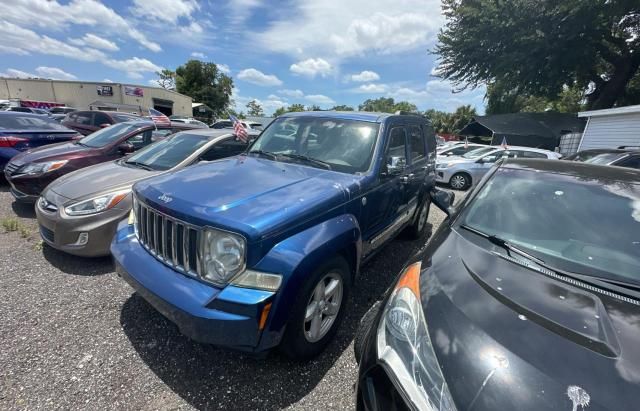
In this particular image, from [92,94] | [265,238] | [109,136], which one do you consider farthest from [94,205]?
[92,94]

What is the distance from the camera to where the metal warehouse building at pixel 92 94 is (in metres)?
38.6

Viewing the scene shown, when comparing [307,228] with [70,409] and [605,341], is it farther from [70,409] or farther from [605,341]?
[70,409]

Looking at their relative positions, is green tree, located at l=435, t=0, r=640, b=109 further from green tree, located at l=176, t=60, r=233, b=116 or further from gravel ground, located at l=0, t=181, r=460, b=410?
green tree, located at l=176, t=60, r=233, b=116

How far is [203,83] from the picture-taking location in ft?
167

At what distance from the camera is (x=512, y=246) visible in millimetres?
1910

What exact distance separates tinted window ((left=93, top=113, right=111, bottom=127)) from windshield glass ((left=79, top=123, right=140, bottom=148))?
5.13 metres

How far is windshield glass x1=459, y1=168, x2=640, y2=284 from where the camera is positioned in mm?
1767

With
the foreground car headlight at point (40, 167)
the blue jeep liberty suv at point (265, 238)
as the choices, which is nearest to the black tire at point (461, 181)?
the blue jeep liberty suv at point (265, 238)

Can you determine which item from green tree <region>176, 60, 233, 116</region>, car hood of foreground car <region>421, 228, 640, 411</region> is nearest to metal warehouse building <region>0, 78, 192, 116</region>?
green tree <region>176, 60, 233, 116</region>

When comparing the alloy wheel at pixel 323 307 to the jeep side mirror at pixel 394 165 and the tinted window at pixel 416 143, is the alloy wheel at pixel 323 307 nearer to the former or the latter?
the jeep side mirror at pixel 394 165

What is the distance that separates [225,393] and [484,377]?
1684mm

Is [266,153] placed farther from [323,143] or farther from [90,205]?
[90,205]

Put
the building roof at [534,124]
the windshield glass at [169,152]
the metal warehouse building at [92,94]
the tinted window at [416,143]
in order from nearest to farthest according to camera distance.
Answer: the tinted window at [416,143] < the windshield glass at [169,152] < the building roof at [534,124] < the metal warehouse building at [92,94]

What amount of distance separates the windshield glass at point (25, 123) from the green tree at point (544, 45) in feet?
72.1
